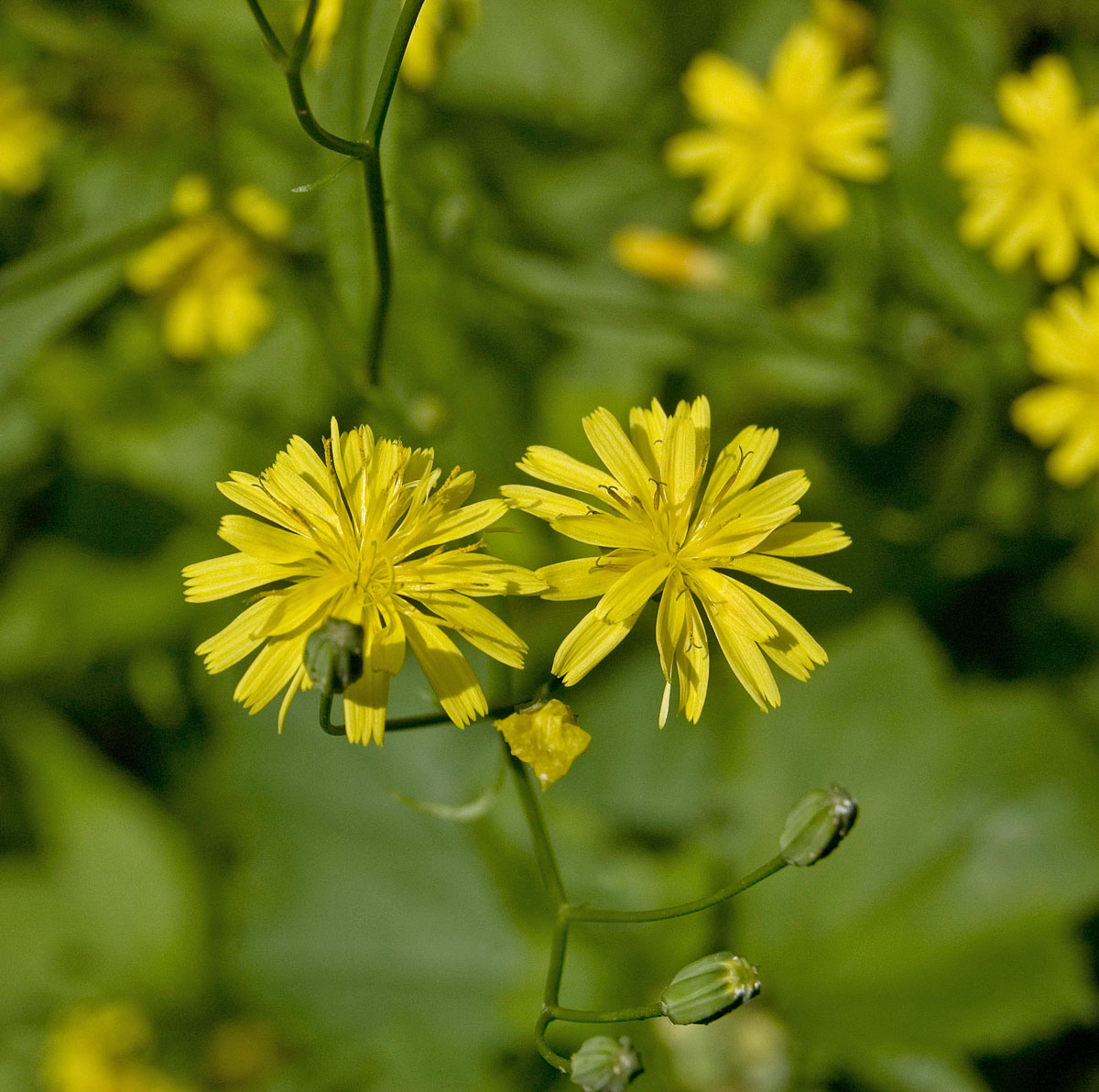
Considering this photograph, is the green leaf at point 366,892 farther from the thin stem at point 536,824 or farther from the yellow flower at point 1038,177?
the yellow flower at point 1038,177

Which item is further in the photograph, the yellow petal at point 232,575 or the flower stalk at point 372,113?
the yellow petal at point 232,575

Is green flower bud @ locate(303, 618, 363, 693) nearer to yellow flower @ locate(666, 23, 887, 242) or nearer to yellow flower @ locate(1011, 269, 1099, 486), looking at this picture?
yellow flower @ locate(666, 23, 887, 242)

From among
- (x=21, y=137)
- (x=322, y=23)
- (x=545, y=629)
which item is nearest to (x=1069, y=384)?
(x=545, y=629)

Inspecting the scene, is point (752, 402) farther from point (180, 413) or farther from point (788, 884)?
point (180, 413)

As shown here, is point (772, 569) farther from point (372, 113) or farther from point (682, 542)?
point (372, 113)

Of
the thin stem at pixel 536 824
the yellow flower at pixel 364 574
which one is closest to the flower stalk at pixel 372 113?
the yellow flower at pixel 364 574

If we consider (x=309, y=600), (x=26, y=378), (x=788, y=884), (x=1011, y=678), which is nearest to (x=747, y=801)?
(x=788, y=884)

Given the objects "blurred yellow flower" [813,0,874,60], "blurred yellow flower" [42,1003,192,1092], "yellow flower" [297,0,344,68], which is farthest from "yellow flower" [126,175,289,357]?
"blurred yellow flower" [42,1003,192,1092]
